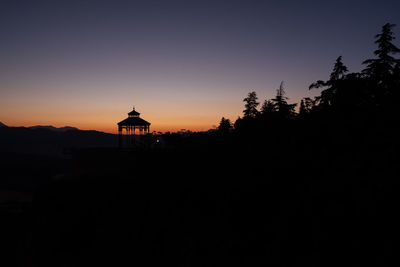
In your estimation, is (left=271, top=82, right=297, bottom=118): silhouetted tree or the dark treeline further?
(left=271, top=82, right=297, bottom=118): silhouetted tree

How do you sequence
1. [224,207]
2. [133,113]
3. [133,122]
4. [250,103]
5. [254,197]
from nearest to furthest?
1. [254,197]
2. [224,207]
3. [133,122]
4. [133,113]
5. [250,103]

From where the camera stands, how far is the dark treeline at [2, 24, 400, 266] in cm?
1257

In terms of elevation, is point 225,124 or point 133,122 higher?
point 225,124

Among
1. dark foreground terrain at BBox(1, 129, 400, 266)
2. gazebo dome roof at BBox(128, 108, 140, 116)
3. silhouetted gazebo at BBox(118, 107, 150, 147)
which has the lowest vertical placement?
dark foreground terrain at BBox(1, 129, 400, 266)

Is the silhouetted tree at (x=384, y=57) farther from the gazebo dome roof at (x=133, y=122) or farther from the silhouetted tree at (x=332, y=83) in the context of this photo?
the gazebo dome roof at (x=133, y=122)

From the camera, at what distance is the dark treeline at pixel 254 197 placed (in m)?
12.6

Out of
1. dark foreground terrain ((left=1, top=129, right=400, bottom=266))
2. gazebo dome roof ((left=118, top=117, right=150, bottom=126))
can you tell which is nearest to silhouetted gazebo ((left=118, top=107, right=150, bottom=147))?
gazebo dome roof ((left=118, top=117, right=150, bottom=126))

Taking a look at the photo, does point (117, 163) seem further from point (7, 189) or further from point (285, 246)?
point (7, 189)

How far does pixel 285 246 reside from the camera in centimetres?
1384

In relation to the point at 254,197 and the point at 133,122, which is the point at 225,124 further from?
the point at 254,197

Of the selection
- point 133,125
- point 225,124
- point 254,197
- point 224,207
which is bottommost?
point 224,207

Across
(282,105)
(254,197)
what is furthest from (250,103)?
(254,197)

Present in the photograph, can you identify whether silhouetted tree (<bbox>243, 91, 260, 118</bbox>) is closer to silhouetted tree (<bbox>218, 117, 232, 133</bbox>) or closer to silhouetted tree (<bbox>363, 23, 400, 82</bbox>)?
silhouetted tree (<bbox>218, 117, 232, 133</bbox>)

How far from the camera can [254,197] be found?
16312 millimetres
